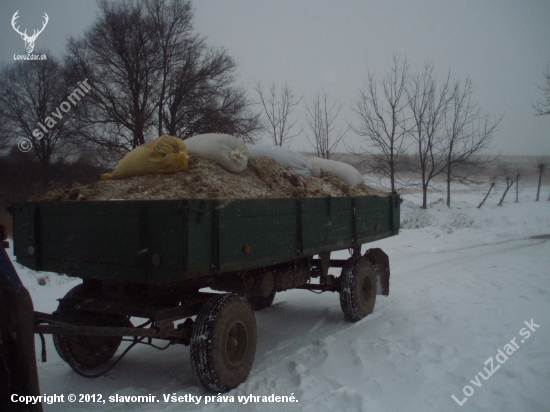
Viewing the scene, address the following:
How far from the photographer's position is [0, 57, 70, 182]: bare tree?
22156mm

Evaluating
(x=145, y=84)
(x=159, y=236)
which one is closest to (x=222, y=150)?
(x=159, y=236)

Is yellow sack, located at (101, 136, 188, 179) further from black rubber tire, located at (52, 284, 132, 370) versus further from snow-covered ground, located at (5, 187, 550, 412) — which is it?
snow-covered ground, located at (5, 187, 550, 412)

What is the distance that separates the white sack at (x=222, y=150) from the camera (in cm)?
504

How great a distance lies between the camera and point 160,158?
459 centimetres

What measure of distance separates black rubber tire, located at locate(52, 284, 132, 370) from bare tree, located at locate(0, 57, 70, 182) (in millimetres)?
19561

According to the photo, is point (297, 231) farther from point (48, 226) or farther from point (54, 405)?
point (54, 405)

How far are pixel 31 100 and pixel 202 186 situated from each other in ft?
72.5

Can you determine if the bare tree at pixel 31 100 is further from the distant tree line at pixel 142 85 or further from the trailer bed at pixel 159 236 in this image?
the trailer bed at pixel 159 236

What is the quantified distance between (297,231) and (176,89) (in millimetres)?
17028

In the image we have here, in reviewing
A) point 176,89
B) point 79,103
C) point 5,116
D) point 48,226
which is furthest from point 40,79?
point 48,226

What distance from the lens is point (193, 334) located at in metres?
3.85

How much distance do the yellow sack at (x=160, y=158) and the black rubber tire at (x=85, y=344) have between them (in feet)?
4.34

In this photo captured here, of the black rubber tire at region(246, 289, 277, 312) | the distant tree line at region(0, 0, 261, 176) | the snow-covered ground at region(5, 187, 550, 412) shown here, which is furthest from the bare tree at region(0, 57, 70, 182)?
the black rubber tire at region(246, 289, 277, 312)

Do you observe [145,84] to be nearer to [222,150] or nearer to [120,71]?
[120,71]
